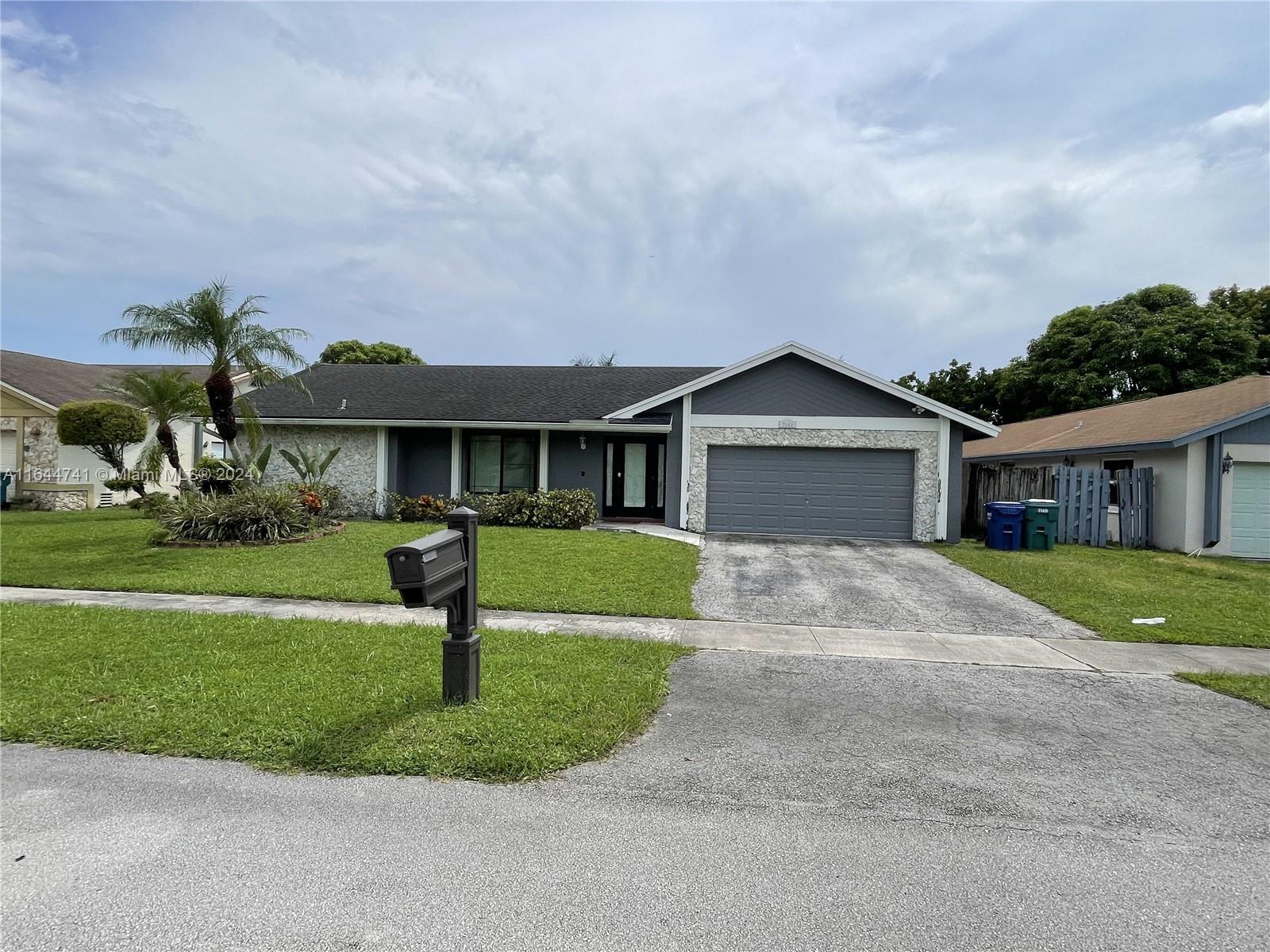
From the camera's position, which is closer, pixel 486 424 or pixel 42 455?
pixel 486 424

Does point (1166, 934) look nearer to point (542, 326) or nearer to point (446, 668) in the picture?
point (446, 668)

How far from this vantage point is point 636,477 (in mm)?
18953

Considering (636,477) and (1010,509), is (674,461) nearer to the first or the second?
(636,477)

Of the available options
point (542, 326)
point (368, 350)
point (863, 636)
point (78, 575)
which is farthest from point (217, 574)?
point (368, 350)

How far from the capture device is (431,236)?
60.3 ft

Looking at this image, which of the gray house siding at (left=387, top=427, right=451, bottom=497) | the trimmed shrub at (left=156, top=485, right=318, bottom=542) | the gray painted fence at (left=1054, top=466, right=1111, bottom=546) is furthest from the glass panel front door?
the gray painted fence at (left=1054, top=466, right=1111, bottom=546)

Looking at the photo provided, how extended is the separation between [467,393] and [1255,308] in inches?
1389

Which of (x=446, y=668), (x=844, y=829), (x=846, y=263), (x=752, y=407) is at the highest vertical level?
(x=846, y=263)

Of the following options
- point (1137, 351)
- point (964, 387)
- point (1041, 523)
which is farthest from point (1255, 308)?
point (1041, 523)

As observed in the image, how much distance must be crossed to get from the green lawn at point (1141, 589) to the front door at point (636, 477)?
7297 mm

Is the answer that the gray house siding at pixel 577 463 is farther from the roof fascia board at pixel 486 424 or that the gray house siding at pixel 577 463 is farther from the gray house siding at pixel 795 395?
the gray house siding at pixel 795 395

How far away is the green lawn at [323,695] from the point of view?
4125mm

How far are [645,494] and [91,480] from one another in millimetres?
16763

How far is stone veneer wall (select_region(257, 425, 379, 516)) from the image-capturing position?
59.9 feet
